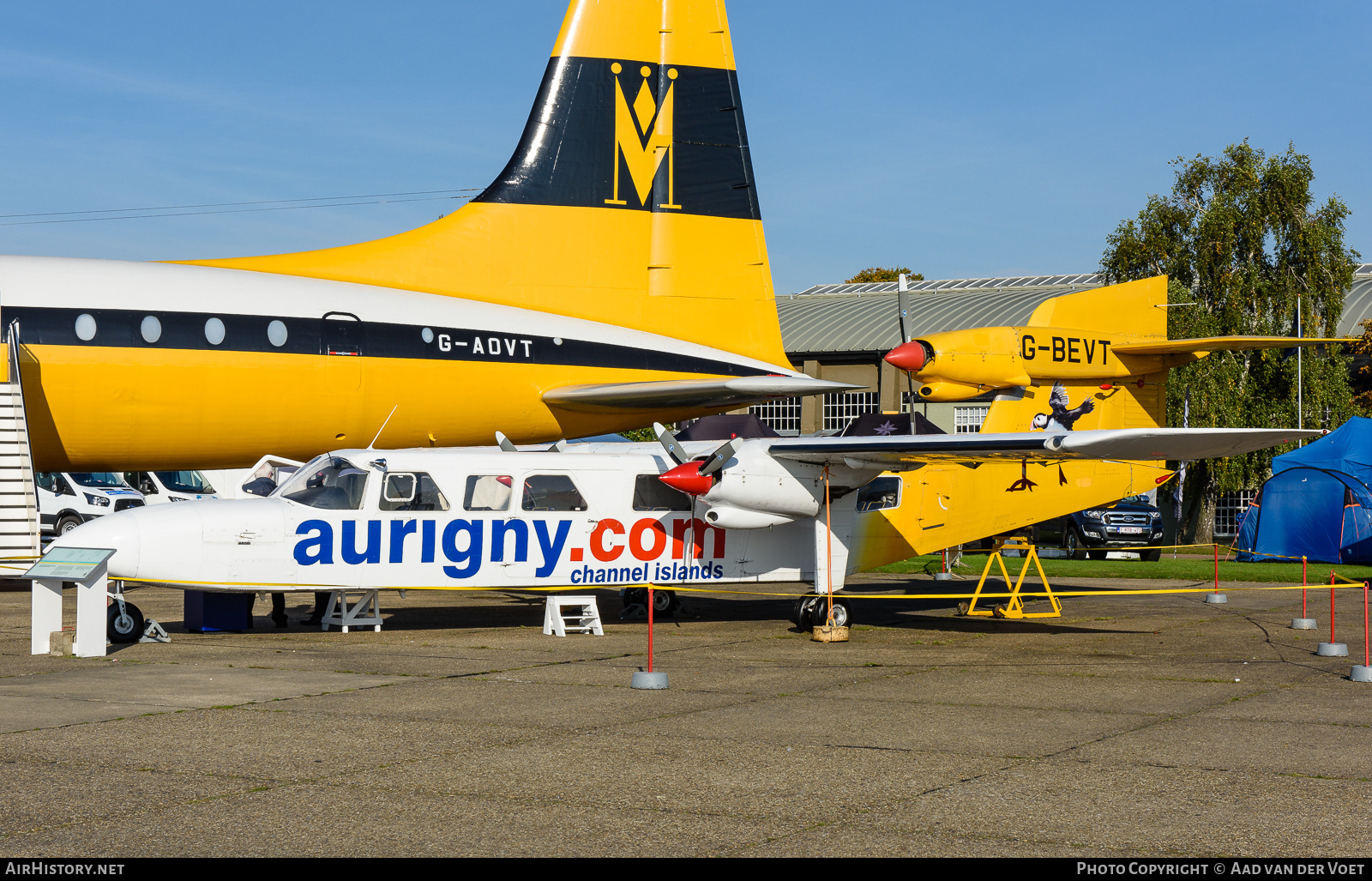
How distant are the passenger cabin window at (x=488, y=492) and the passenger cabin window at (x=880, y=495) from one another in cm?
480

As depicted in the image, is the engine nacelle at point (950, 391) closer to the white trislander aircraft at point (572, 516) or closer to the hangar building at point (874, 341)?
the white trislander aircraft at point (572, 516)

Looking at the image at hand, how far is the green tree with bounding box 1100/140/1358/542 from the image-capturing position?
1724 inches

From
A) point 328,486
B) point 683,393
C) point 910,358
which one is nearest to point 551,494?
point 328,486

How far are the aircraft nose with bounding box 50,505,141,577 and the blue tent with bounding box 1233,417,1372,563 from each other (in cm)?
2675

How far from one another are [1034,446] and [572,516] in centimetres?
563

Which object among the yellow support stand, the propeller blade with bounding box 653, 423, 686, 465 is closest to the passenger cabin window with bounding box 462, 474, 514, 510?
the propeller blade with bounding box 653, 423, 686, 465

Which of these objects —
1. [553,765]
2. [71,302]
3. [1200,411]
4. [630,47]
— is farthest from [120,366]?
[1200,411]

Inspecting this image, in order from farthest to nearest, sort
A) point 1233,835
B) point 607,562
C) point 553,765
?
point 607,562, point 553,765, point 1233,835

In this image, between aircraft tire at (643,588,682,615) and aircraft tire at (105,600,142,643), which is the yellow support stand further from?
aircraft tire at (105,600,142,643)

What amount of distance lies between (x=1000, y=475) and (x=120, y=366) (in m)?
12.3

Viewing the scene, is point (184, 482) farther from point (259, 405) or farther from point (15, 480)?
point (15, 480)

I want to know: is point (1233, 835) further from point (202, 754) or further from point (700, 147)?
point (700, 147)

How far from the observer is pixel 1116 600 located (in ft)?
69.9

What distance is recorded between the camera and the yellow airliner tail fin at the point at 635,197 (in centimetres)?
2128
